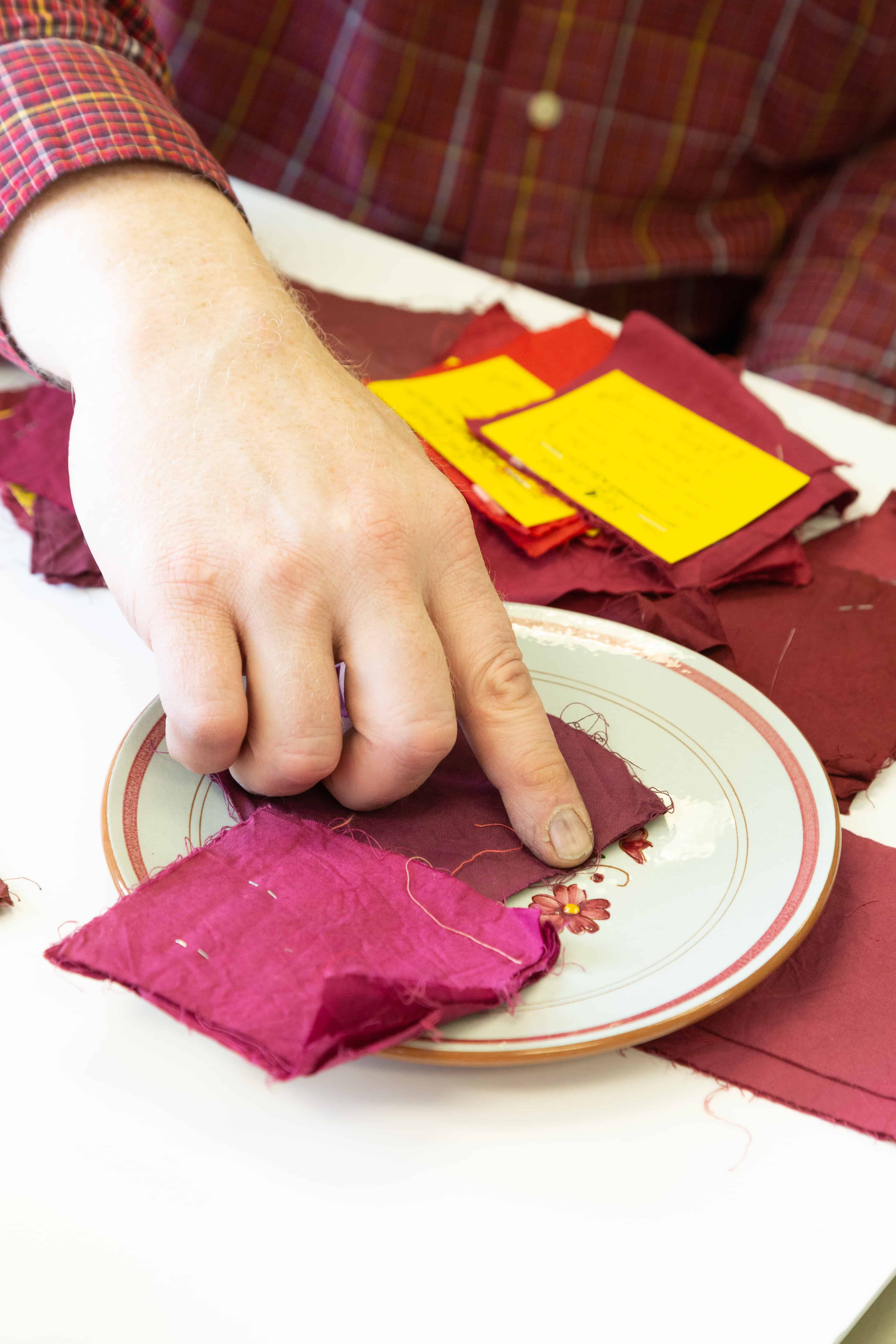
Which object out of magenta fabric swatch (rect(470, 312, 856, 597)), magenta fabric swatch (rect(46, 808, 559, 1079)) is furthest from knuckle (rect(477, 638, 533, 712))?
magenta fabric swatch (rect(470, 312, 856, 597))

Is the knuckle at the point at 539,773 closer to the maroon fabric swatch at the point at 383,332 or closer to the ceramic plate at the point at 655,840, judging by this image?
the ceramic plate at the point at 655,840

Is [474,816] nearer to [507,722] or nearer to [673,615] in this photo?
[507,722]

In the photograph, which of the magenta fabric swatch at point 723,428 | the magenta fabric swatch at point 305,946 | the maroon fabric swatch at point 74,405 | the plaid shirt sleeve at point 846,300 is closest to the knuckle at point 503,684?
the magenta fabric swatch at point 305,946

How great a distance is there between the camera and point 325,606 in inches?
21.5

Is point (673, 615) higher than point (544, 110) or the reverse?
the reverse

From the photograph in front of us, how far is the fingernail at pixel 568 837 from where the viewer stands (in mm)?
558

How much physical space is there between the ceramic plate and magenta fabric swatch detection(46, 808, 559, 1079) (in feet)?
0.07

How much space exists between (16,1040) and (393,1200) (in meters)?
0.19

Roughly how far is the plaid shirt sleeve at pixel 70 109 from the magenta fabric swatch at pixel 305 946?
484 millimetres

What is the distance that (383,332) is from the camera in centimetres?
104

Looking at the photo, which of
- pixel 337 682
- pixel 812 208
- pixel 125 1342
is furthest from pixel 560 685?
pixel 812 208

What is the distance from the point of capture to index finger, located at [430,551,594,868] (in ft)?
1.85

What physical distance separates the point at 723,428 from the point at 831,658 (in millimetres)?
258

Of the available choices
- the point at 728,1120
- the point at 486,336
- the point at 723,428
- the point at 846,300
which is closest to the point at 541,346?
the point at 486,336
